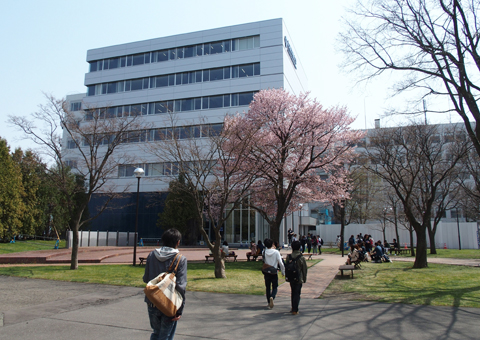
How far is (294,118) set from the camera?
2120cm

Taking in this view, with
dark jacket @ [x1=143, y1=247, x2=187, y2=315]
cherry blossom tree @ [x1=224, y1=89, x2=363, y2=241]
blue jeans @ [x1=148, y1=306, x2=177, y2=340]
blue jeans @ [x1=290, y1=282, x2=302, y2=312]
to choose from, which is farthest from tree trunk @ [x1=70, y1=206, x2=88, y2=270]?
blue jeans @ [x1=148, y1=306, x2=177, y2=340]

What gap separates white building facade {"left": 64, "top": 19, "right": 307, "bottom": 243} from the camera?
3866 cm

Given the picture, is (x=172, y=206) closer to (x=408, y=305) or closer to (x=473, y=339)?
(x=408, y=305)

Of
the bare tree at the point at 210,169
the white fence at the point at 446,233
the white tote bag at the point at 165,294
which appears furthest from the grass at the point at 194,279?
the white fence at the point at 446,233

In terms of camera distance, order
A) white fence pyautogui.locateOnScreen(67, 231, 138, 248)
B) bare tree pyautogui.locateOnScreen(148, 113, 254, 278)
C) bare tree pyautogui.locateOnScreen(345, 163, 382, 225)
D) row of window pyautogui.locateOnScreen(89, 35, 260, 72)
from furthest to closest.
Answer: row of window pyautogui.locateOnScreen(89, 35, 260, 72)
bare tree pyautogui.locateOnScreen(345, 163, 382, 225)
white fence pyautogui.locateOnScreen(67, 231, 138, 248)
bare tree pyautogui.locateOnScreen(148, 113, 254, 278)

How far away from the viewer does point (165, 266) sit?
13.8 feet

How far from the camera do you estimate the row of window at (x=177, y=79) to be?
39.7 m

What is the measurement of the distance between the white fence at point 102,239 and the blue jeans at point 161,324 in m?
27.7

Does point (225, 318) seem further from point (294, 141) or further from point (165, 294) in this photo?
point (294, 141)

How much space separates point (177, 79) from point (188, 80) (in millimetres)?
1530

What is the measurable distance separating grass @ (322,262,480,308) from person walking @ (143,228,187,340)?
701cm

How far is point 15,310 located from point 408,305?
912 centimetres

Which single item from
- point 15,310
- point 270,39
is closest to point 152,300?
point 15,310

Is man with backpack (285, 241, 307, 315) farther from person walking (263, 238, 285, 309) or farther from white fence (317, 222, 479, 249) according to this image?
Result: white fence (317, 222, 479, 249)
